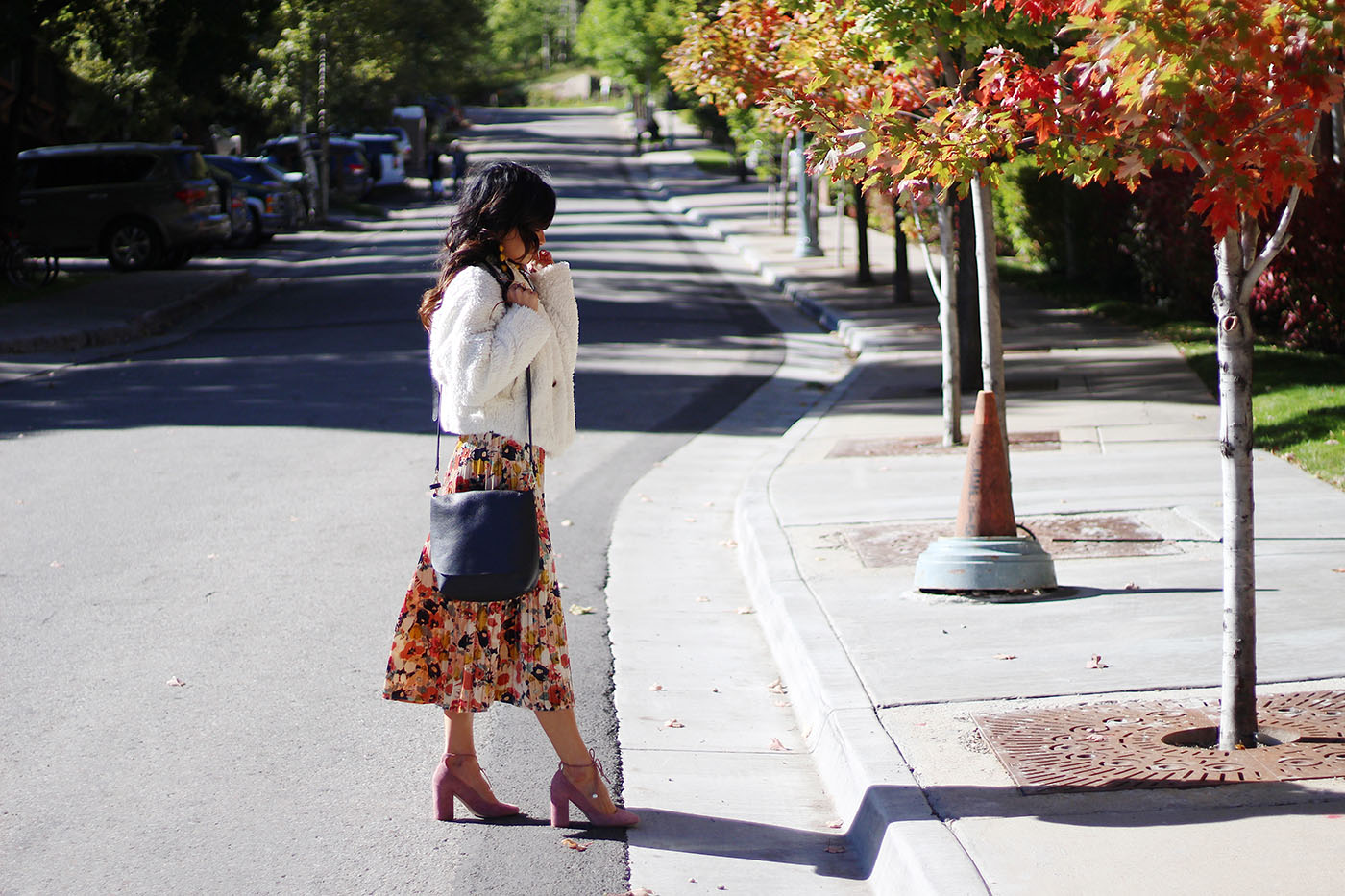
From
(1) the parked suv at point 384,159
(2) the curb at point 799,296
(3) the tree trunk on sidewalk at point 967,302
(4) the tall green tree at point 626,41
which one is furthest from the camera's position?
(4) the tall green tree at point 626,41

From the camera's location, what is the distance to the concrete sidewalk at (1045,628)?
4043 mm

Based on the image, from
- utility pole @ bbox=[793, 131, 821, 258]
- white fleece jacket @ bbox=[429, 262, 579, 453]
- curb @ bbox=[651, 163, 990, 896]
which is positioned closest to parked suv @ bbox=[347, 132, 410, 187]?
utility pole @ bbox=[793, 131, 821, 258]

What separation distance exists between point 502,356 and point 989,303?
438 centimetres

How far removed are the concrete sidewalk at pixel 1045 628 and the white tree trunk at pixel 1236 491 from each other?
0.19 m

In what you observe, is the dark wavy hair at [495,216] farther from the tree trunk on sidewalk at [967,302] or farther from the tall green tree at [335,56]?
the tall green tree at [335,56]

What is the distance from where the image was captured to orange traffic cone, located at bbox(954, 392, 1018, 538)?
6973mm

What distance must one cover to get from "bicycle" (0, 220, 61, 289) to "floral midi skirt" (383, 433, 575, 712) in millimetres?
17548

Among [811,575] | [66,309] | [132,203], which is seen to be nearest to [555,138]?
[132,203]

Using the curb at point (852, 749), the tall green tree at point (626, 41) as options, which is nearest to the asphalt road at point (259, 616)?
the curb at point (852, 749)

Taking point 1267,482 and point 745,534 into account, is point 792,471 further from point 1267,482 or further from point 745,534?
point 1267,482

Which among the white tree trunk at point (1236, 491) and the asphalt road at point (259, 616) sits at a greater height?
the white tree trunk at point (1236, 491)

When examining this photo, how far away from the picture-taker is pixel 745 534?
8344mm

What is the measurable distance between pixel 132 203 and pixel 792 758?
69.8 feet

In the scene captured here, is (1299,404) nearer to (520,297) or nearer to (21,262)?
(520,297)
